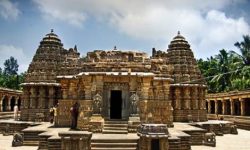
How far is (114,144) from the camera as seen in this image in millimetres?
13492

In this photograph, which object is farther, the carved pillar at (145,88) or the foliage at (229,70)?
the foliage at (229,70)

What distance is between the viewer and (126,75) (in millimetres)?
16156

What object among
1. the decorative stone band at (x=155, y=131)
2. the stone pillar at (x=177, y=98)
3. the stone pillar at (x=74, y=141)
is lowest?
the stone pillar at (x=74, y=141)

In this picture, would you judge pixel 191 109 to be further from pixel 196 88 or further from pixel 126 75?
pixel 126 75

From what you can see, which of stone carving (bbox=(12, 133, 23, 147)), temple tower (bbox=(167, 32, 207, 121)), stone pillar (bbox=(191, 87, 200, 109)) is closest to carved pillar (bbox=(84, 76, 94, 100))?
stone carving (bbox=(12, 133, 23, 147))

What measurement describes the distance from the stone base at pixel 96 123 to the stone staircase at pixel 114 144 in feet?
6.40

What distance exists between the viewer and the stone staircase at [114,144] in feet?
43.8

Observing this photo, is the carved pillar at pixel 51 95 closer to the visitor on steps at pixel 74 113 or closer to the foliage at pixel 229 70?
the visitor on steps at pixel 74 113

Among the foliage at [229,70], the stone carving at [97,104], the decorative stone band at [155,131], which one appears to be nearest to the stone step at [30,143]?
the stone carving at [97,104]

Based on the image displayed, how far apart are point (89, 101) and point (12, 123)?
955 cm

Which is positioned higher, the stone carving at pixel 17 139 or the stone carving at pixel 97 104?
the stone carving at pixel 97 104

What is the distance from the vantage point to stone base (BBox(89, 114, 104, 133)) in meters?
15.7

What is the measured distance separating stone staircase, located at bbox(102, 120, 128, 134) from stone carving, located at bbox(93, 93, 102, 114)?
0.81 metres

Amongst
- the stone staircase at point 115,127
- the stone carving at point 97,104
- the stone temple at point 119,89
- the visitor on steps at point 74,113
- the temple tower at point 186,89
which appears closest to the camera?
the stone staircase at point 115,127
